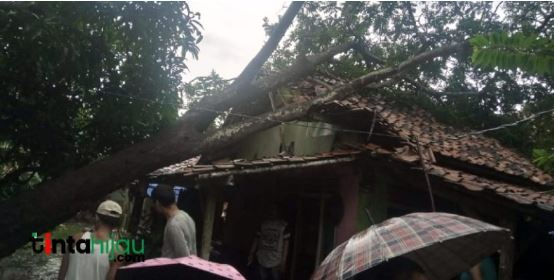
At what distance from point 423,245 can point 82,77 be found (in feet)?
16.4

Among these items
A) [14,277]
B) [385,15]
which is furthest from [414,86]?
[14,277]

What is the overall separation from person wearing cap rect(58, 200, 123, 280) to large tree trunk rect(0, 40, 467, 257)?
130 centimetres

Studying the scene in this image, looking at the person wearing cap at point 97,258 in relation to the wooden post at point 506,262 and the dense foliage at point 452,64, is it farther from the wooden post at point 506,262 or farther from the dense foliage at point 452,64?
the dense foliage at point 452,64

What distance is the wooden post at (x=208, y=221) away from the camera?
6926 millimetres

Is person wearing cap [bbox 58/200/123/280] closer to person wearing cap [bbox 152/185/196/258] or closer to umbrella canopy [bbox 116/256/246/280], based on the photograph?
person wearing cap [bbox 152/185/196/258]

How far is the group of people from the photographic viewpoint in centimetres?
369

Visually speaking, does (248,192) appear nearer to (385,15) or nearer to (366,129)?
(366,129)

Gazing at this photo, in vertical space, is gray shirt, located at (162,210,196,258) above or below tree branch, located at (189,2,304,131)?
below

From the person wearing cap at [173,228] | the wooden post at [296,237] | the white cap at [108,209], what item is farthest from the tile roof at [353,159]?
the white cap at [108,209]

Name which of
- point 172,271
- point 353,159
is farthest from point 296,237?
point 172,271

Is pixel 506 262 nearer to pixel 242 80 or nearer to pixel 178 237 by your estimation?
pixel 178 237

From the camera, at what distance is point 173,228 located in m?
4.13

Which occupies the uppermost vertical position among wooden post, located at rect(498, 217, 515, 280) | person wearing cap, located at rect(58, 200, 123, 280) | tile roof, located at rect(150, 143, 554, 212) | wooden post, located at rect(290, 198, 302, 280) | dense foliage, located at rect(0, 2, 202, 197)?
dense foliage, located at rect(0, 2, 202, 197)

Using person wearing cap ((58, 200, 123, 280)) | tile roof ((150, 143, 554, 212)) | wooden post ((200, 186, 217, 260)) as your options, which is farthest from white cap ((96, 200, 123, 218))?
wooden post ((200, 186, 217, 260))
